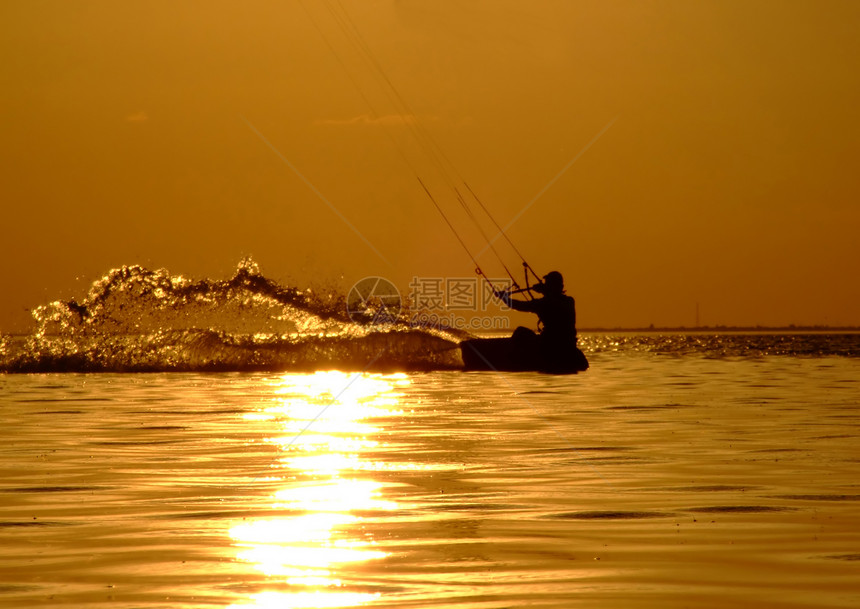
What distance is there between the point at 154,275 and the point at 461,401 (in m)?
25.0

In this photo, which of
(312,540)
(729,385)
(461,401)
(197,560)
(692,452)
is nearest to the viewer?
(197,560)

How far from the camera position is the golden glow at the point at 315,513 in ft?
24.6

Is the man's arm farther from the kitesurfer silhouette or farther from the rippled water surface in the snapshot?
the rippled water surface

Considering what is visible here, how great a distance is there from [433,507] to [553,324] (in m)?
23.1

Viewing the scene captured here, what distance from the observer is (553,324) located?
3341 cm

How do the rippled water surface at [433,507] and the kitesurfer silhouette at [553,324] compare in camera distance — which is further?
the kitesurfer silhouette at [553,324]

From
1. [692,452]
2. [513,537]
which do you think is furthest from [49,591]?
[692,452]

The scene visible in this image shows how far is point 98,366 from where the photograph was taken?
141 feet

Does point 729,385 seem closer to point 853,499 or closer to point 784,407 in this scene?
point 784,407

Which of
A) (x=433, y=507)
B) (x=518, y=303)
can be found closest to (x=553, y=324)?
(x=518, y=303)

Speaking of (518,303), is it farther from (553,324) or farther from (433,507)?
(433,507)

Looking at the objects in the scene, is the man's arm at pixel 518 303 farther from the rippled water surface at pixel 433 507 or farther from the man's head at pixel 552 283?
the rippled water surface at pixel 433 507

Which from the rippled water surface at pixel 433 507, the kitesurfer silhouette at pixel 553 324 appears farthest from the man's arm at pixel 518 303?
the rippled water surface at pixel 433 507

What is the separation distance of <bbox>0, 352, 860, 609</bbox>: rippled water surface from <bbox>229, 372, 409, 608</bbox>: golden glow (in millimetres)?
31
